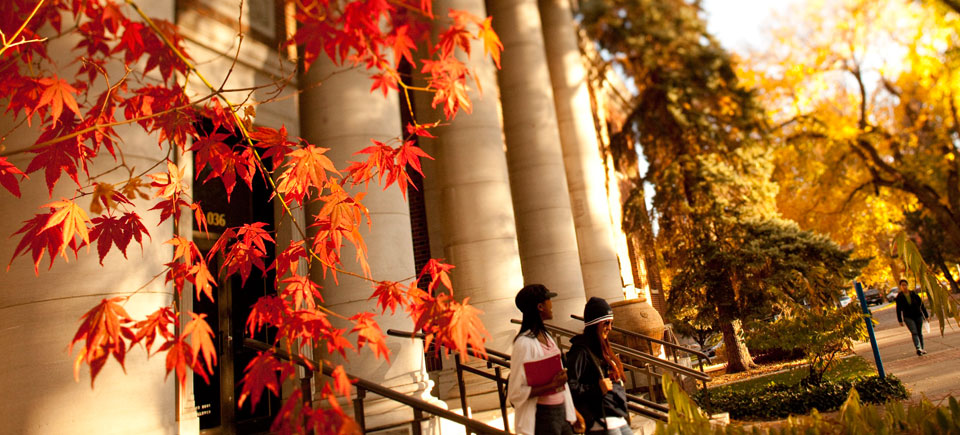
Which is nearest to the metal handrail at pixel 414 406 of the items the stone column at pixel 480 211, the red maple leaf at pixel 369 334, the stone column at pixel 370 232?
the red maple leaf at pixel 369 334

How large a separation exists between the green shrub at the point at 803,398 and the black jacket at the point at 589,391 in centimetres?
627

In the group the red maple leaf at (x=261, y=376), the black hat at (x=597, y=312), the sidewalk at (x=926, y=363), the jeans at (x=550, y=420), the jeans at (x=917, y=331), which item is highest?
the black hat at (x=597, y=312)

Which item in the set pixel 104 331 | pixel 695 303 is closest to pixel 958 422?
pixel 104 331

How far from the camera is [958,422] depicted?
4.06 m

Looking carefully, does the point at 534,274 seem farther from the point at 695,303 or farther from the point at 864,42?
the point at 864,42

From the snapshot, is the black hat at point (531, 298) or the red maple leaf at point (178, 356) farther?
the black hat at point (531, 298)

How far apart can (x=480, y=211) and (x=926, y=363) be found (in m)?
9.93

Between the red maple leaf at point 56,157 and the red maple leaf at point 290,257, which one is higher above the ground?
the red maple leaf at point 56,157

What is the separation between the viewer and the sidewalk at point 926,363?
9430mm

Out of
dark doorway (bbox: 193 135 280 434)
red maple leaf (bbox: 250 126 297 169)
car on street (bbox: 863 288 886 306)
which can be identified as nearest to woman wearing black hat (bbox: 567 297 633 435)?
red maple leaf (bbox: 250 126 297 169)

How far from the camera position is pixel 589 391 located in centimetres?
418

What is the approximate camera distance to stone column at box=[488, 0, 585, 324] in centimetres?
1180

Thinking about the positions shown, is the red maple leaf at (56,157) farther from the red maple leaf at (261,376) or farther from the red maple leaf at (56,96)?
the red maple leaf at (261,376)

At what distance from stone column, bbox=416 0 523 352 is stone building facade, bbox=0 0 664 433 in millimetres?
22
